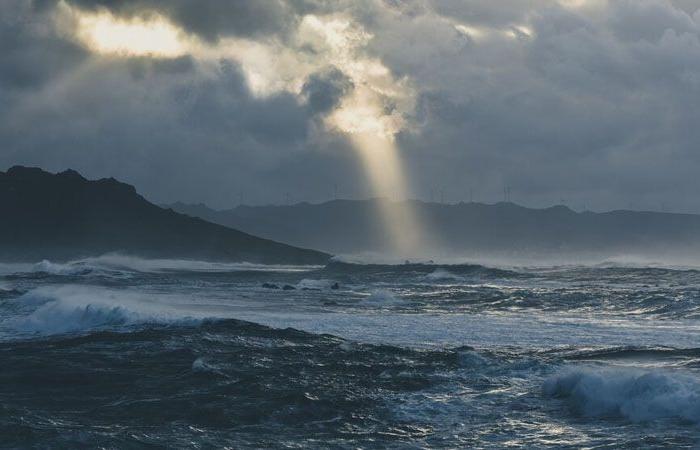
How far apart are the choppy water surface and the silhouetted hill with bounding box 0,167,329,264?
10691 cm

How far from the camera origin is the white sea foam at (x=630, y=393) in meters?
14.8

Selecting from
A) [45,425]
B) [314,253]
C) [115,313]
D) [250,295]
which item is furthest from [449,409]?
[314,253]

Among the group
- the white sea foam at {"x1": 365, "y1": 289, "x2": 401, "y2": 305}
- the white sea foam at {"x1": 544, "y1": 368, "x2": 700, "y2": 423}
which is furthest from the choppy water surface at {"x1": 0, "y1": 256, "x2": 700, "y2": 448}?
the white sea foam at {"x1": 365, "y1": 289, "x2": 401, "y2": 305}

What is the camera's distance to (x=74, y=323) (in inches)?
1117

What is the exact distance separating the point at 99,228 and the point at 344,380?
446 ft

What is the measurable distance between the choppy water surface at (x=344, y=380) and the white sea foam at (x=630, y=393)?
0.12ft

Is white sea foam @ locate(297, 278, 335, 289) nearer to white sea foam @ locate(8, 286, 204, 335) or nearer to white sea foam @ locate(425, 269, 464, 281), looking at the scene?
white sea foam @ locate(425, 269, 464, 281)

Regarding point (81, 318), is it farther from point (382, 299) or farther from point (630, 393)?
point (630, 393)

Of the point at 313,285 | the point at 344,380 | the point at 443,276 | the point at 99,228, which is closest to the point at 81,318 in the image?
the point at 344,380

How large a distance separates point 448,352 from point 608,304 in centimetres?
2163

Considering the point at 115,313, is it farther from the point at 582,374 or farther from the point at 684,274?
the point at 684,274

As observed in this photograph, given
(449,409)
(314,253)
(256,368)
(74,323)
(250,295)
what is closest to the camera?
(449,409)

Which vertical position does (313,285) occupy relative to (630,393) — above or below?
above

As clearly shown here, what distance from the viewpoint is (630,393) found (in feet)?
51.4
